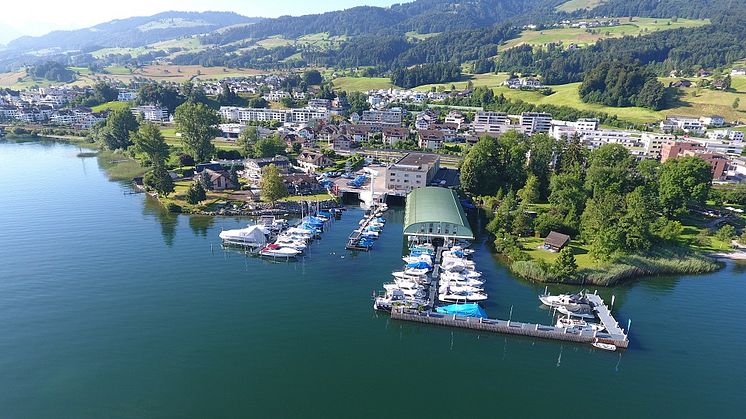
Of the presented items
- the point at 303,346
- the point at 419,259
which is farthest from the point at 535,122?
the point at 303,346

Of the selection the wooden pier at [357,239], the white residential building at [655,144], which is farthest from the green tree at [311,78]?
the wooden pier at [357,239]

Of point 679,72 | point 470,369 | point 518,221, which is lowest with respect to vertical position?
point 470,369

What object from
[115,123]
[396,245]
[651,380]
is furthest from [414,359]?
[115,123]

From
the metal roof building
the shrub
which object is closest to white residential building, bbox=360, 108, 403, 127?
the shrub

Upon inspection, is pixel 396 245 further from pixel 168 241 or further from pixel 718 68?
pixel 718 68

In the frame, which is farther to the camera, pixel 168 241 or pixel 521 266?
pixel 168 241

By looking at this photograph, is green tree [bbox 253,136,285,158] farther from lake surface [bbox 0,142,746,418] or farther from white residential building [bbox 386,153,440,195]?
lake surface [bbox 0,142,746,418]

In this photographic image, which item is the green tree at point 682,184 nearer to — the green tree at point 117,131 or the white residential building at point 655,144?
the white residential building at point 655,144
